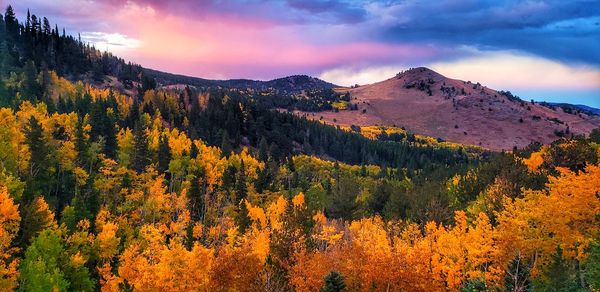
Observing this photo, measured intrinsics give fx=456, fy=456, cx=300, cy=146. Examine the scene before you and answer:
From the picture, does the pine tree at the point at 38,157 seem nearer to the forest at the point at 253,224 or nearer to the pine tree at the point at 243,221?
the forest at the point at 253,224

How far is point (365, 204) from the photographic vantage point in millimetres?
119750

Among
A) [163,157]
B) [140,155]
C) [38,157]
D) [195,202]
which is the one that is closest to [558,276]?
[195,202]

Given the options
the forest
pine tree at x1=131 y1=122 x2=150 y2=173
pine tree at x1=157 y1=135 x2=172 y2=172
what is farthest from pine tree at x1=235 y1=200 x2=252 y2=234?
pine tree at x1=157 y1=135 x2=172 y2=172

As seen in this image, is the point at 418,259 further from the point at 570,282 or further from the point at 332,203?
the point at 332,203

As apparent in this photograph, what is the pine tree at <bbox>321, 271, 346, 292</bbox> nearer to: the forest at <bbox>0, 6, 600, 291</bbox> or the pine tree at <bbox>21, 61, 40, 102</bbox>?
the forest at <bbox>0, 6, 600, 291</bbox>

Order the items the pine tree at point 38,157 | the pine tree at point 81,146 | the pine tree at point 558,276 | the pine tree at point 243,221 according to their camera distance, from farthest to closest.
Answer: the pine tree at point 81,146 < the pine tree at point 38,157 < the pine tree at point 243,221 < the pine tree at point 558,276

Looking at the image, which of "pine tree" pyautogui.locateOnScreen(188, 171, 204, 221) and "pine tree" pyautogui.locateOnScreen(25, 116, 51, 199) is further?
"pine tree" pyautogui.locateOnScreen(188, 171, 204, 221)

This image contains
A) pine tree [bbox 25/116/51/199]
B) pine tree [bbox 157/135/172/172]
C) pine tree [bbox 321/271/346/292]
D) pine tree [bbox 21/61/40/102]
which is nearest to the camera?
pine tree [bbox 321/271/346/292]

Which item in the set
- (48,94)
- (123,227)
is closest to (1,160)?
(123,227)

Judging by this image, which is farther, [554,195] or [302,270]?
[302,270]

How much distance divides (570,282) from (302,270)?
24522 millimetres

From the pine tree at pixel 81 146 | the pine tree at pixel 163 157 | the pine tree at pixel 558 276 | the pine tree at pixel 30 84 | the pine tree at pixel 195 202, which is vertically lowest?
the pine tree at pixel 195 202

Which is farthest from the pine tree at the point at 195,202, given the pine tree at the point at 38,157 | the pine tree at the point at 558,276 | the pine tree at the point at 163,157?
the pine tree at the point at 558,276

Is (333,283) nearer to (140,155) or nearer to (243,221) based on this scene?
(243,221)
